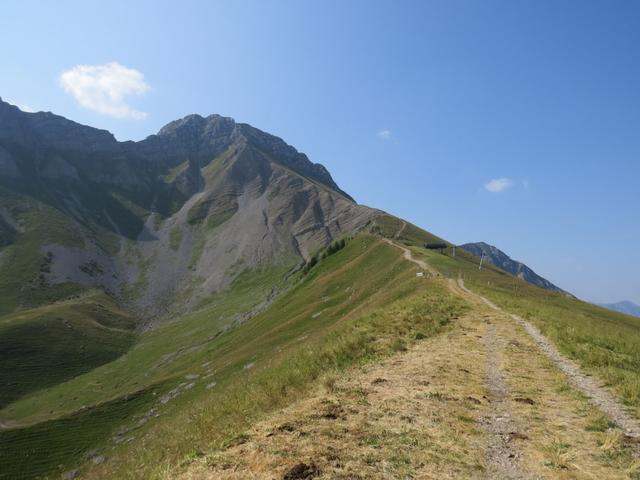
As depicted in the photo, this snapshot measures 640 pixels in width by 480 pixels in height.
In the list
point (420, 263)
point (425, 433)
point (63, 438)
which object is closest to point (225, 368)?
point (63, 438)

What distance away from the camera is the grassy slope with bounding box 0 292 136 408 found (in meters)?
91.4

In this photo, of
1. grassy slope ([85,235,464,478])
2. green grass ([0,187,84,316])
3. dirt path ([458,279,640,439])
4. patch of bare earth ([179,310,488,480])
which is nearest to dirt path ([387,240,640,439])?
dirt path ([458,279,640,439])

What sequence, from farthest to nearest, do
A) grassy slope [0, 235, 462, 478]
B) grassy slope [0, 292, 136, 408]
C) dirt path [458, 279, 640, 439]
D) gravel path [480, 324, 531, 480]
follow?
grassy slope [0, 292, 136, 408] < grassy slope [0, 235, 462, 478] < dirt path [458, 279, 640, 439] < gravel path [480, 324, 531, 480]

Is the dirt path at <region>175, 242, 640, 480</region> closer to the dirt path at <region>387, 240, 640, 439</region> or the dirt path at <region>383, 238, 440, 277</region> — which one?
the dirt path at <region>387, 240, 640, 439</region>

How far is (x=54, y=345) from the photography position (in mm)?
106562

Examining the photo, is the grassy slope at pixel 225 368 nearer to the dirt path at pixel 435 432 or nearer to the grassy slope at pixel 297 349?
the grassy slope at pixel 297 349

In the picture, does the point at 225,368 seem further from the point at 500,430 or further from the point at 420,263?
the point at 500,430

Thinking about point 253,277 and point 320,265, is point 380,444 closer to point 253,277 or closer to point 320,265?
point 320,265

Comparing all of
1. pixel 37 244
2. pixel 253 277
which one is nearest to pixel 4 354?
pixel 253 277

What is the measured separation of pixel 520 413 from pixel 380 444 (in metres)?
5.62

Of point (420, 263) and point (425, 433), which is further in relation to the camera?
point (420, 263)

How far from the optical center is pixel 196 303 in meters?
168

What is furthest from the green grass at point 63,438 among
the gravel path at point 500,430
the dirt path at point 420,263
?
the gravel path at point 500,430

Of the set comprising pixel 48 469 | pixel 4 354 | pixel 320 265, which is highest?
pixel 320 265
